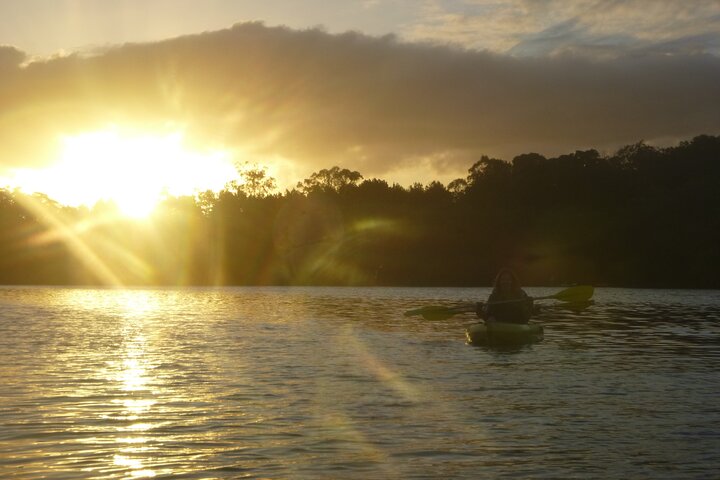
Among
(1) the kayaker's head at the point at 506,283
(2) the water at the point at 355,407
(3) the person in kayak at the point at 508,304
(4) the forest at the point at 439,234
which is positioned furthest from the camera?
(4) the forest at the point at 439,234

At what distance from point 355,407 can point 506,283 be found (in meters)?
11.5

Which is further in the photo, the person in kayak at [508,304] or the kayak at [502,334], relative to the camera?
the person in kayak at [508,304]

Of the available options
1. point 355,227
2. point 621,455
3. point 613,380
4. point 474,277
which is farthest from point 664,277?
point 621,455

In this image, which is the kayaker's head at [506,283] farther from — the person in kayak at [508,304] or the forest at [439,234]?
the forest at [439,234]

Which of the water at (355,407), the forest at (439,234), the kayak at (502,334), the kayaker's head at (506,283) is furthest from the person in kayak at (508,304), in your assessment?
the forest at (439,234)

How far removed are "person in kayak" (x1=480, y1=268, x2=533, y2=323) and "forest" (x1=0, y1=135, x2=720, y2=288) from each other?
65.4 meters

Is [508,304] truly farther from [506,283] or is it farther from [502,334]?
[502,334]

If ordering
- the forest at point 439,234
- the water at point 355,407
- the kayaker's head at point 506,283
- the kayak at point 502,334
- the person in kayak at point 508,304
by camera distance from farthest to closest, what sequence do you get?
the forest at point 439,234 < the person in kayak at point 508,304 < the kayaker's head at point 506,283 < the kayak at point 502,334 < the water at point 355,407

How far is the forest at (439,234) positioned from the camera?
88.4m

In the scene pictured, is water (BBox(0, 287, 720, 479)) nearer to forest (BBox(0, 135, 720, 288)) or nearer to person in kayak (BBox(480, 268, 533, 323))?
person in kayak (BBox(480, 268, 533, 323))

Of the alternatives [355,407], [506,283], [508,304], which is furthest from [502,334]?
[355,407]

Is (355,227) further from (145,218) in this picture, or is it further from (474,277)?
(145,218)

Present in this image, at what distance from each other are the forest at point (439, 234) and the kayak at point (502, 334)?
218 ft

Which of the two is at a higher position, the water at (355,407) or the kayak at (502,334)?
the kayak at (502,334)
